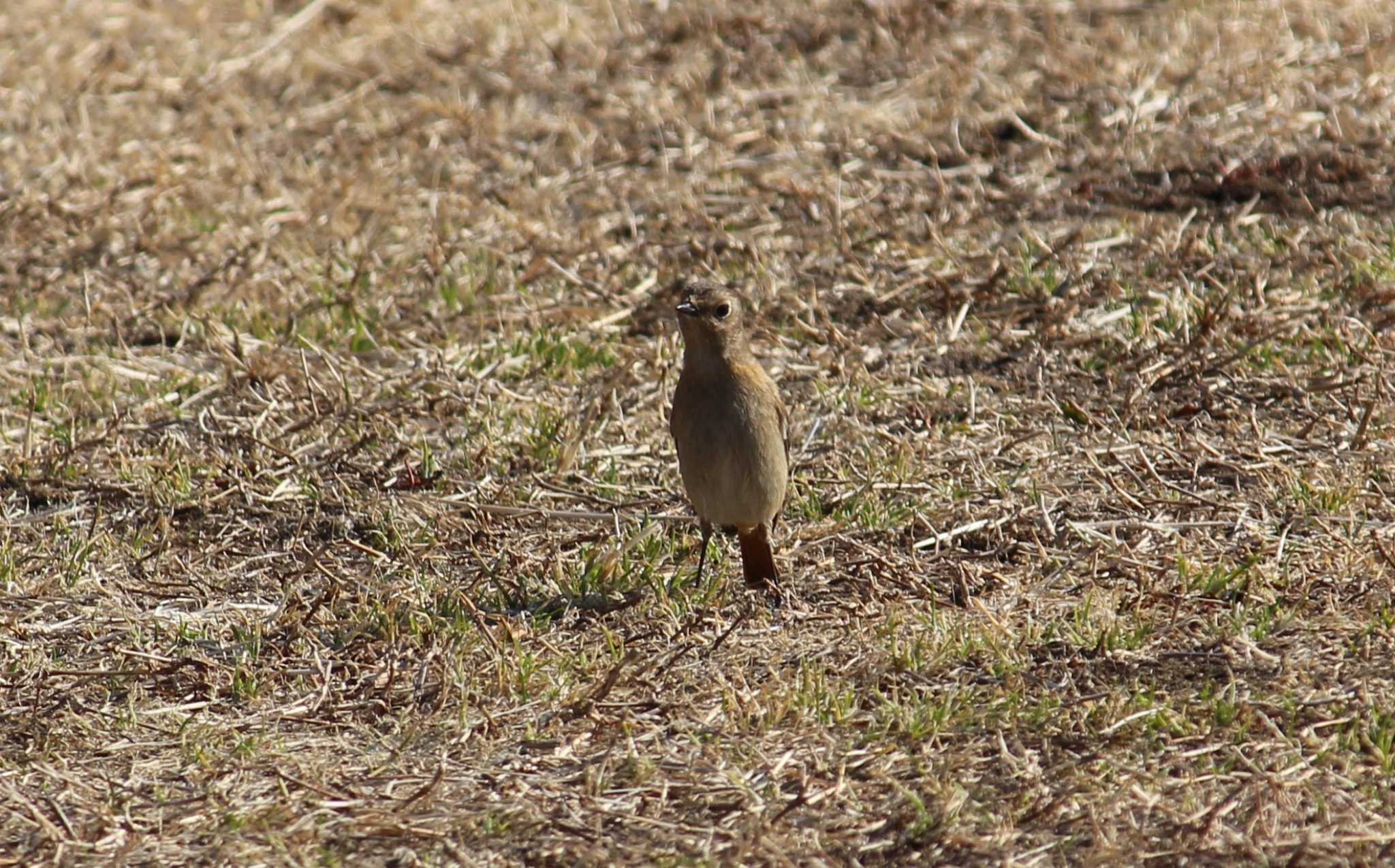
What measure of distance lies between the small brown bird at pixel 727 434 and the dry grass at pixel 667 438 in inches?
9.1

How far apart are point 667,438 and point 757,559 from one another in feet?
4.08

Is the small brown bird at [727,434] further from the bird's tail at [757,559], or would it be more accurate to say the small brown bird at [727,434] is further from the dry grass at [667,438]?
the dry grass at [667,438]

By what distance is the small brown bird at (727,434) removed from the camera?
6004 millimetres

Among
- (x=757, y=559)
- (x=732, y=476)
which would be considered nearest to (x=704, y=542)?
(x=757, y=559)

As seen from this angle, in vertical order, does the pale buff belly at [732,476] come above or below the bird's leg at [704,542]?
above

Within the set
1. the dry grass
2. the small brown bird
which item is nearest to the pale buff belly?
the small brown bird

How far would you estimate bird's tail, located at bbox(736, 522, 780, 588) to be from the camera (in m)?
6.08

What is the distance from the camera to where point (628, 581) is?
608cm

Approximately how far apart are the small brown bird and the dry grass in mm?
231

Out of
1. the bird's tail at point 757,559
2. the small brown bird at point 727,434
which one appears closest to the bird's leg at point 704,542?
the small brown bird at point 727,434

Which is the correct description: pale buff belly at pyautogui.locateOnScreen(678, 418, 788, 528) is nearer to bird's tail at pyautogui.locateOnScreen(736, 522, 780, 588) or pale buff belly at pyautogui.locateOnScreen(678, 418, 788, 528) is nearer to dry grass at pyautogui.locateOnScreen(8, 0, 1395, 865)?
bird's tail at pyautogui.locateOnScreen(736, 522, 780, 588)

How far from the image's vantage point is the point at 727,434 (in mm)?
6043

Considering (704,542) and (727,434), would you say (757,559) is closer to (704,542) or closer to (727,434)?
(704,542)

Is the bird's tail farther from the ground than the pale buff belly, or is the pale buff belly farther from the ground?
the pale buff belly
